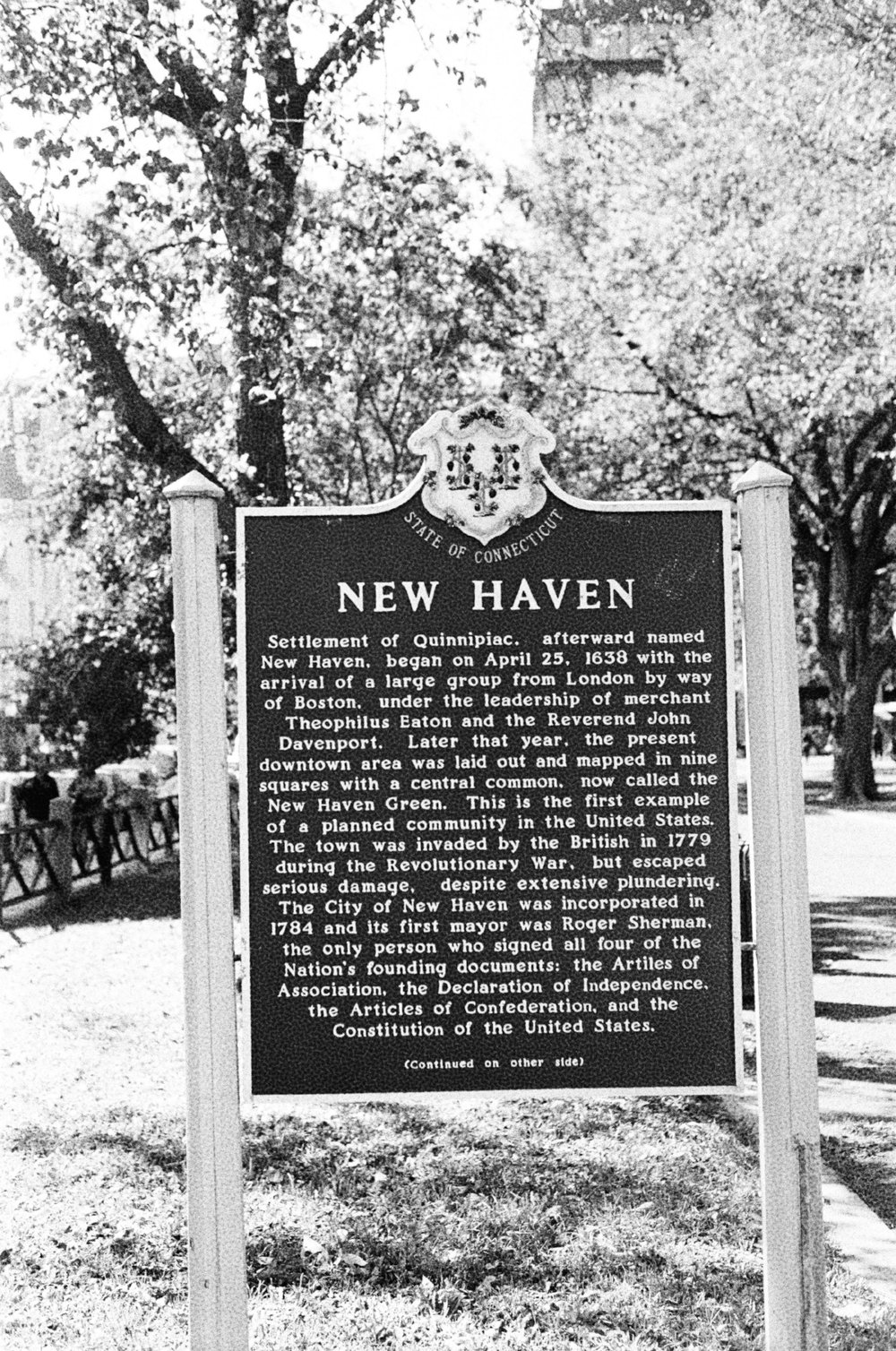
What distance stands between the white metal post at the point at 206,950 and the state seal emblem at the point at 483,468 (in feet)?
1.80

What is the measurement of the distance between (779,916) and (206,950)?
1.39 metres

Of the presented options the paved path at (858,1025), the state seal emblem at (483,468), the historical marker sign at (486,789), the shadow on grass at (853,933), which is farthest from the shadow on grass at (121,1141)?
the shadow on grass at (853,933)

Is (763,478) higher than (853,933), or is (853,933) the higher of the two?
(763,478)

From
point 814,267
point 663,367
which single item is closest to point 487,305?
point 814,267

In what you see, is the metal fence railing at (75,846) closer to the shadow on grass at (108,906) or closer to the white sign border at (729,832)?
the shadow on grass at (108,906)

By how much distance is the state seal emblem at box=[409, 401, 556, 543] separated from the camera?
Result: 409 cm

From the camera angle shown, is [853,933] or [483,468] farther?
[853,933]

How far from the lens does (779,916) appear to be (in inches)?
160

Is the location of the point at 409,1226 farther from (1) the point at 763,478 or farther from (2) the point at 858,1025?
(2) the point at 858,1025

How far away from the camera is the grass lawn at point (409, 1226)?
4867mm

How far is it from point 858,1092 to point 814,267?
38.7 ft

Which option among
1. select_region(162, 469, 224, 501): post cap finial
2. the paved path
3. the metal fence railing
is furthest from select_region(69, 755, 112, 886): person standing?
select_region(162, 469, 224, 501): post cap finial

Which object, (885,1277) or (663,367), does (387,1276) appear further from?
(663,367)

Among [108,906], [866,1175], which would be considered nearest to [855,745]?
[108,906]
